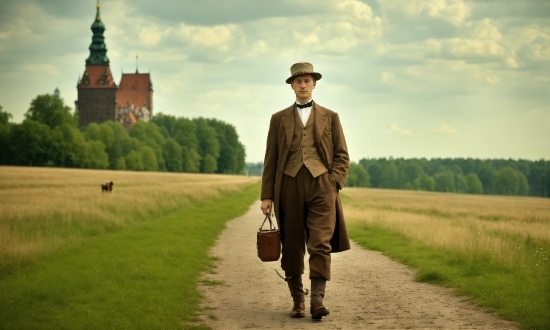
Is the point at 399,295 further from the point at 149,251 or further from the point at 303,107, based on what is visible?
the point at 149,251

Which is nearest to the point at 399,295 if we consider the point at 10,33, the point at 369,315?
the point at 369,315

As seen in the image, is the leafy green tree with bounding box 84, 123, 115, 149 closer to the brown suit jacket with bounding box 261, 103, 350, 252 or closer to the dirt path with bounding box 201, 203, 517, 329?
the dirt path with bounding box 201, 203, 517, 329

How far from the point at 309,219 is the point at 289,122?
43.4 inches

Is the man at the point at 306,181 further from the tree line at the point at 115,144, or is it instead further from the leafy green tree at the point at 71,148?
the leafy green tree at the point at 71,148


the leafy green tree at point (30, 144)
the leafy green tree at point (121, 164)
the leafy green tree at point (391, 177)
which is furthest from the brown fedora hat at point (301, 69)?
the leafy green tree at point (391, 177)

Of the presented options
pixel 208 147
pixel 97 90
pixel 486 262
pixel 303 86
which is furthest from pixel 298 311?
pixel 97 90

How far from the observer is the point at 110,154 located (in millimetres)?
110250

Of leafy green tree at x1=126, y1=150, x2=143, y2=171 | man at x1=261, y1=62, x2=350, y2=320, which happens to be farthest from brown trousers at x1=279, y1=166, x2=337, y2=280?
leafy green tree at x1=126, y1=150, x2=143, y2=171

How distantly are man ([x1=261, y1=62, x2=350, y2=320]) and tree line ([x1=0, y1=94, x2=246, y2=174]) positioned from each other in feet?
233

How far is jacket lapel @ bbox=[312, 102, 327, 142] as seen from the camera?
7.46 m

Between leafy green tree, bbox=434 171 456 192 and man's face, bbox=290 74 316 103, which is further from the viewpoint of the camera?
leafy green tree, bbox=434 171 456 192

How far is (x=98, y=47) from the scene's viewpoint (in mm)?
180500

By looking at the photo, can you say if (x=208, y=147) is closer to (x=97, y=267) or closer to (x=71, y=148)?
(x=71, y=148)

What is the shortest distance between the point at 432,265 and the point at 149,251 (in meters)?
5.06
